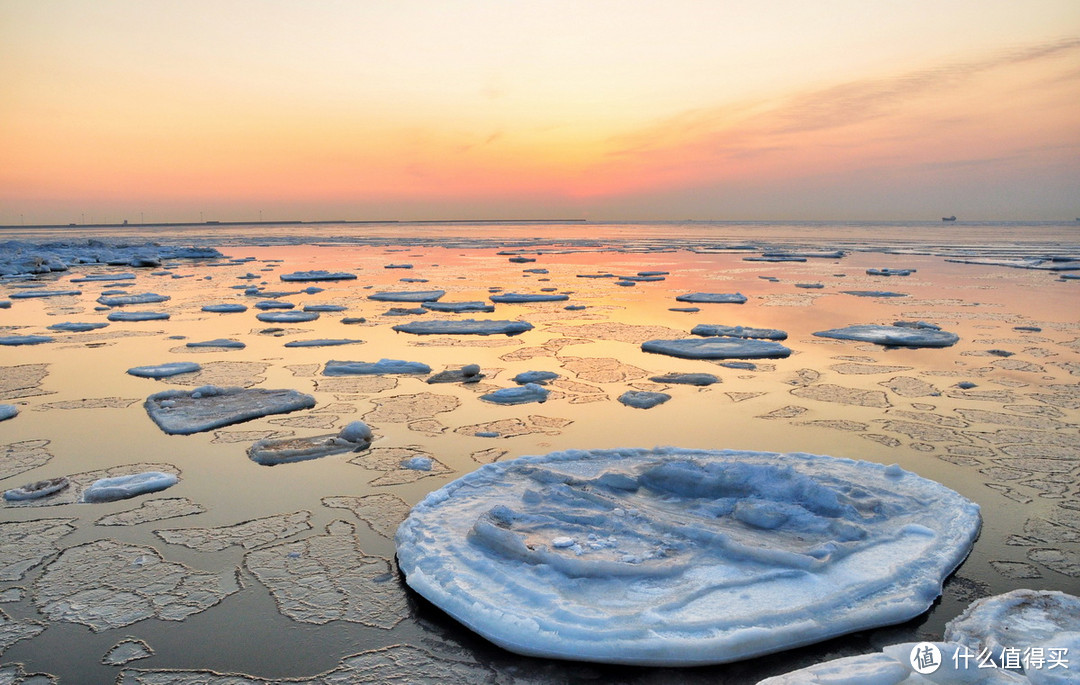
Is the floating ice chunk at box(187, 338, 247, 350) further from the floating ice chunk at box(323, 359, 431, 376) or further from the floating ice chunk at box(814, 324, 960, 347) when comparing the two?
the floating ice chunk at box(814, 324, 960, 347)

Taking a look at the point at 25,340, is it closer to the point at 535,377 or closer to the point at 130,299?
the point at 130,299

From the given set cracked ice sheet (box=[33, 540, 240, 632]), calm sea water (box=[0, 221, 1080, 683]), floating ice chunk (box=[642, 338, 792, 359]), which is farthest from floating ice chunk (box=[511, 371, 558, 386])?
cracked ice sheet (box=[33, 540, 240, 632])

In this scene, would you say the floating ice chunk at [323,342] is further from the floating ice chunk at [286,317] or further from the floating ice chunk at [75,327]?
the floating ice chunk at [75,327]

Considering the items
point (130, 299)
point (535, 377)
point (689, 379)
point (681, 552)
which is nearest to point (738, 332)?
point (689, 379)

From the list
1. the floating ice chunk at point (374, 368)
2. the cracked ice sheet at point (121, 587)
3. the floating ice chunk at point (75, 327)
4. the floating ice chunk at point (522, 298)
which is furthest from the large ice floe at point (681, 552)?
the floating ice chunk at point (522, 298)

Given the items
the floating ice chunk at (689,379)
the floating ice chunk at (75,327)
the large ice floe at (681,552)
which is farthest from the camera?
the floating ice chunk at (75,327)

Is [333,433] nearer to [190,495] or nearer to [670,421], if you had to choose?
[190,495]
